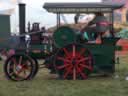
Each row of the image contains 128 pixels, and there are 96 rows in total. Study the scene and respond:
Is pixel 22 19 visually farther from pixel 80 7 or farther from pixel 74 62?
pixel 74 62

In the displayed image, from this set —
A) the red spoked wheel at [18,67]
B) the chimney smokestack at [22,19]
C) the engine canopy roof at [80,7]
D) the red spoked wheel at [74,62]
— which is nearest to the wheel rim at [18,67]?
the red spoked wheel at [18,67]

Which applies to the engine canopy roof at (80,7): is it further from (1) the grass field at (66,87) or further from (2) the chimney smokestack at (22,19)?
(1) the grass field at (66,87)

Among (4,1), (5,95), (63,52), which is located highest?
(4,1)

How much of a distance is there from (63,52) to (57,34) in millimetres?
451

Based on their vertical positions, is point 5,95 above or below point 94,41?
below

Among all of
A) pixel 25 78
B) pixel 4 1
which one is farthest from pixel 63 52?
pixel 4 1

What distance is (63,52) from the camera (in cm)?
1106

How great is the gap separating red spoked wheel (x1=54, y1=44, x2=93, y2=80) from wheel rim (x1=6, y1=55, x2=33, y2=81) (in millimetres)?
678

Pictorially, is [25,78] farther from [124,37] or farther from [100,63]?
[124,37]

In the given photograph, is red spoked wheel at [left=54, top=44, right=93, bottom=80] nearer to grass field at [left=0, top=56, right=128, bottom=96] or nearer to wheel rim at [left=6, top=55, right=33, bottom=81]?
grass field at [left=0, top=56, right=128, bottom=96]

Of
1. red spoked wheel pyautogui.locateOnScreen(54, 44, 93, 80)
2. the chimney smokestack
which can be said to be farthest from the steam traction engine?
the chimney smokestack

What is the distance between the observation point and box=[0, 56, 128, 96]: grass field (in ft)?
29.3

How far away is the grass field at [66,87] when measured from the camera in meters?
8.92

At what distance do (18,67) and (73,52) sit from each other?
137 centimetres
